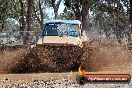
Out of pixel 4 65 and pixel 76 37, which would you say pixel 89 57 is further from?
pixel 4 65

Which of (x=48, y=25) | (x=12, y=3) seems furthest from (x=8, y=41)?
(x=12, y=3)

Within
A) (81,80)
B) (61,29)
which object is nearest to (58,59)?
(61,29)

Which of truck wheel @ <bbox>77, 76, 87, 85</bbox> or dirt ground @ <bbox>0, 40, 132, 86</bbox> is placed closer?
truck wheel @ <bbox>77, 76, 87, 85</bbox>

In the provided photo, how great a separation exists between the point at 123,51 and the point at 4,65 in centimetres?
585

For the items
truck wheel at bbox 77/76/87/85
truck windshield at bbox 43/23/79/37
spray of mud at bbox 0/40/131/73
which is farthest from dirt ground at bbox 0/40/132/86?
truck wheel at bbox 77/76/87/85

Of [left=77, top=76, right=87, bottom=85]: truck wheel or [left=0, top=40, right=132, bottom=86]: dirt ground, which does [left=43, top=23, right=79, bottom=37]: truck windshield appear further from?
[left=77, top=76, right=87, bottom=85]: truck wheel

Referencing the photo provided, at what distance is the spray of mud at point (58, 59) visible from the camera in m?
16.8

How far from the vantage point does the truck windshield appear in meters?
Answer: 18.3

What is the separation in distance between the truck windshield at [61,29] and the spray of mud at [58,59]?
1248 millimetres

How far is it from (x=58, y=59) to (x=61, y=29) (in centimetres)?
206

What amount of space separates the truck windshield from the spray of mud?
1.25 metres

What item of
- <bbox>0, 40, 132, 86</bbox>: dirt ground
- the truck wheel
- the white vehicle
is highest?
the truck wheel

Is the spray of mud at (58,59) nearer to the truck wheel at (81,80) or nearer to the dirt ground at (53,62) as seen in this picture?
the dirt ground at (53,62)

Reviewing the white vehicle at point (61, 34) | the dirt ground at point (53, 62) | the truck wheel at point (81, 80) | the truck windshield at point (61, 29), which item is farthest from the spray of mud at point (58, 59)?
the truck wheel at point (81, 80)
